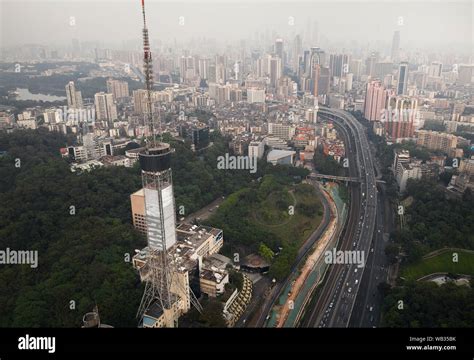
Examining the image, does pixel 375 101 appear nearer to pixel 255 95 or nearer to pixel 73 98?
pixel 255 95

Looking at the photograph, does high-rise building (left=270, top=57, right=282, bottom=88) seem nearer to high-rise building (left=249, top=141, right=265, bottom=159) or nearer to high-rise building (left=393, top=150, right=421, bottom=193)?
high-rise building (left=249, top=141, right=265, bottom=159)

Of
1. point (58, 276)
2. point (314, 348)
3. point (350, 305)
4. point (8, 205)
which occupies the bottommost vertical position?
point (350, 305)

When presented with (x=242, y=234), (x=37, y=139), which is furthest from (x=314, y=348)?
(x=37, y=139)

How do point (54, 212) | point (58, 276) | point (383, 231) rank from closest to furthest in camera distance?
point (58, 276)
point (54, 212)
point (383, 231)

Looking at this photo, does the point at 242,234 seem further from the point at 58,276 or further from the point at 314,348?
the point at 314,348

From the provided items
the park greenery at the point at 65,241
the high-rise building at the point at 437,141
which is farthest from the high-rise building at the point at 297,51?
the park greenery at the point at 65,241

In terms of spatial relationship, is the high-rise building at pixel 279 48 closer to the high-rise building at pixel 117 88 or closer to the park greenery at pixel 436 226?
the high-rise building at pixel 117 88
